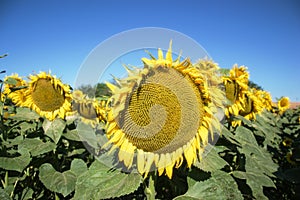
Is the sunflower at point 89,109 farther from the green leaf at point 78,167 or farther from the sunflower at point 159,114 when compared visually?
the sunflower at point 159,114

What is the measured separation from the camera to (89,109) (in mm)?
4086

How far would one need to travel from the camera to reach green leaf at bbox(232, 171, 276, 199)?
6.99 ft

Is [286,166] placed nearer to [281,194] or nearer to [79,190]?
[281,194]

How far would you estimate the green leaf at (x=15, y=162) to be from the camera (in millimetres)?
2246

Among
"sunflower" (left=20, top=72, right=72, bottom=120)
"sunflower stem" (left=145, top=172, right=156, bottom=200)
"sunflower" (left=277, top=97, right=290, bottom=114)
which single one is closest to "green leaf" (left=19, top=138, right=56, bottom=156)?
"sunflower" (left=20, top=72, right=72, bottom=120)

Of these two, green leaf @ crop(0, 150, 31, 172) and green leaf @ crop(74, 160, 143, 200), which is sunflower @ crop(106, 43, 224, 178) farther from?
green leaf @ crop(0, 150, 31, 172)

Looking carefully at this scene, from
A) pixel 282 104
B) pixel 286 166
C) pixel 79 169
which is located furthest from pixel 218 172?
pixel 282 104

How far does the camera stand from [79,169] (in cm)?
265

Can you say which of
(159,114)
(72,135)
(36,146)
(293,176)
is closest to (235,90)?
(293,176)

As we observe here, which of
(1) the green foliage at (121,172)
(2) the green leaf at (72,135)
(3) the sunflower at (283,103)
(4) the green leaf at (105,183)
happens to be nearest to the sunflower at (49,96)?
(1) the green foliage at (121,172)

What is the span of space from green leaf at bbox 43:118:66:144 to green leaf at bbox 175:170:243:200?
1686mm

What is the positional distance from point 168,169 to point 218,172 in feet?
1.31

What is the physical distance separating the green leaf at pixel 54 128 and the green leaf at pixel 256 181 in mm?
1801

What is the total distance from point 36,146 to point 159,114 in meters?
1.75
